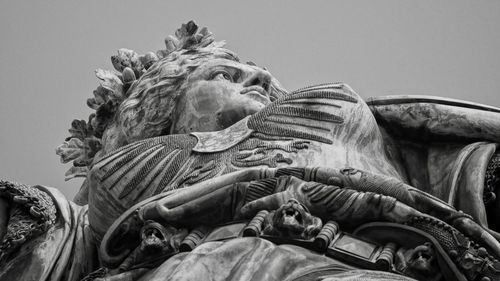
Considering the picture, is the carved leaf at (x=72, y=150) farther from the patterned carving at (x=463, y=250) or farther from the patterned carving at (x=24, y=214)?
the patterned carving at (x=463, y=250)

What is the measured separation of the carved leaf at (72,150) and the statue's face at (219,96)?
1273mm

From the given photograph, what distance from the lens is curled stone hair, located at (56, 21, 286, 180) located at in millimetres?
10312

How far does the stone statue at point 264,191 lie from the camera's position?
6.83 m

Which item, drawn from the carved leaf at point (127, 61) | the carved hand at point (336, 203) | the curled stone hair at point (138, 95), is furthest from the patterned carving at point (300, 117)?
the carved leaf at point (127, 61)

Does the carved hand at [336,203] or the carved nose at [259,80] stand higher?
the carved hand at [336,203]

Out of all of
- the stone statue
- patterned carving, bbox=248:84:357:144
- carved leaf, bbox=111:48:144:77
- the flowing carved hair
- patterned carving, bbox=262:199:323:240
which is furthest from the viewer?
carved leaf, bbox=111:48:144:77

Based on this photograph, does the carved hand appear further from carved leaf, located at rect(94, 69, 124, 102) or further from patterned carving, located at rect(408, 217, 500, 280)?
carved leaf, located at rect(94, 69, 124, 102)

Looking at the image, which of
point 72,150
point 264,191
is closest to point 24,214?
point 264,191

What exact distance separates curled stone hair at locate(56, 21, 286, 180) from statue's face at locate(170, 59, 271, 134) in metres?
0.18

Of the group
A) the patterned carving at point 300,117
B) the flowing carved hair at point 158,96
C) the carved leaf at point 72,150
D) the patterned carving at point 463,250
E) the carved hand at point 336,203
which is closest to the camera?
the patterned carving at point 463,250

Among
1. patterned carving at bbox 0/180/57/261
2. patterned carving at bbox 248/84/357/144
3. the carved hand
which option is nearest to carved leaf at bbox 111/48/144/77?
patterned carving at bbox 0/180/57/261

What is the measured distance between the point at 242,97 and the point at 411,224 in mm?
2900

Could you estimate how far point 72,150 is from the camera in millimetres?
11266

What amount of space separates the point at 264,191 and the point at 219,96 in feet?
7.79
